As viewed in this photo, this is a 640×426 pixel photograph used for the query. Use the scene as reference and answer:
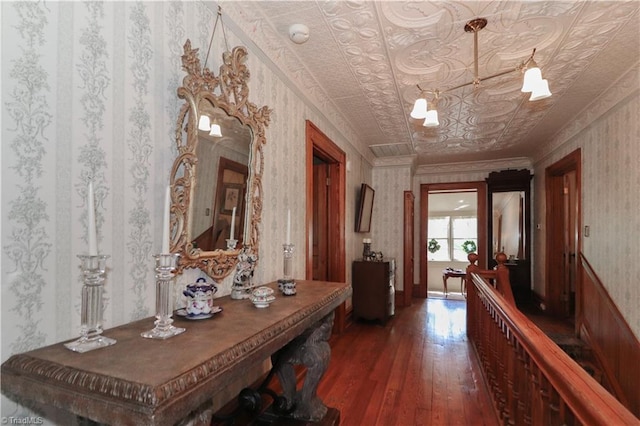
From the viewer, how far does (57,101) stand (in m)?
0.98

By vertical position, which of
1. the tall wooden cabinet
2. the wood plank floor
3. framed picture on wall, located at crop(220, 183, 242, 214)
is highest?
framed picture on wall, located at crop(220, 183, 242, 214)

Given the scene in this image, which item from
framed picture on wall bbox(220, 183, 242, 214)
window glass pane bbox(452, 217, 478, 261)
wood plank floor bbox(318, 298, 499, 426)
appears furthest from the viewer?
window glass pane bbox(452, 217, 478, 261)

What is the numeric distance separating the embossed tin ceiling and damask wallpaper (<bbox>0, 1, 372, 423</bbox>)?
72 centimetres

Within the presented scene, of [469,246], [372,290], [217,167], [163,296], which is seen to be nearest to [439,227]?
[469,246]

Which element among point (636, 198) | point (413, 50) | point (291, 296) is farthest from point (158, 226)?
point (636, 198)

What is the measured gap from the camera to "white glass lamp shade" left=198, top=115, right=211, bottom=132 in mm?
1471

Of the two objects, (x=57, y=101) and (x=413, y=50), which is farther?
(x=413, y=50)

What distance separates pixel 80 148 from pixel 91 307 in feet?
1.72

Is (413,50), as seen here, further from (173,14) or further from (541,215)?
(541,215)

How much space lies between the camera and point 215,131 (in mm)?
1578

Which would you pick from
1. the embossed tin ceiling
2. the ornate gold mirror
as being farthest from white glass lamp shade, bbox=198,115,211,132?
the embossed tin ceiling

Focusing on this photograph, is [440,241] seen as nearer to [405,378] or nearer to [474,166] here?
[474,166]

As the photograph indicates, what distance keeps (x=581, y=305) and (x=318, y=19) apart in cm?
430

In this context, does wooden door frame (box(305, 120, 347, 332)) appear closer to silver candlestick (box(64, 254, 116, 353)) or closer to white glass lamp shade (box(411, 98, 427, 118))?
white glass lamp shade (box(411, 98, 427, 118))
